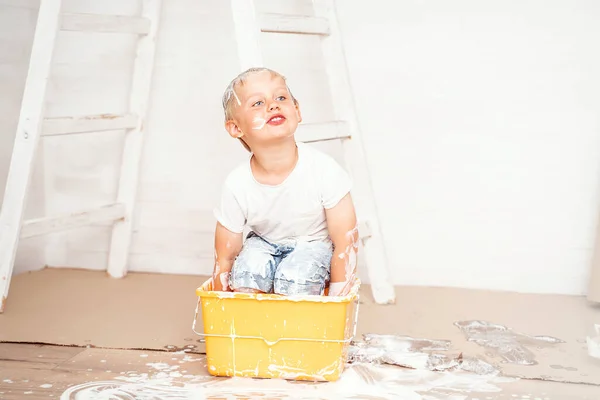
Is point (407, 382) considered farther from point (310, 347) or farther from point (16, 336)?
point (16, 336)

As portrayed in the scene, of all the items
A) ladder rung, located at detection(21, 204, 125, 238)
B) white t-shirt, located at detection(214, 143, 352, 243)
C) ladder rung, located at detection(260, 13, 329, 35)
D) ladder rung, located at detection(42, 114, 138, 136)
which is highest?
ladder rung, located at detection(260, 13, 329, 35)

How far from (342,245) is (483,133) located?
874mm

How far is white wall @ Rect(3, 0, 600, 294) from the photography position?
2.32m

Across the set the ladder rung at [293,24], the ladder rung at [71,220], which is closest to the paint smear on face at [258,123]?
the ladder rung at [293,24]

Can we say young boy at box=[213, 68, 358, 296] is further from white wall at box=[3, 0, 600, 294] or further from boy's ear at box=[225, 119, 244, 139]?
white wall at box=[3, 0, 600, 294]

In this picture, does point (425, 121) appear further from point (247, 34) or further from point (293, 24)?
point (247, 34)

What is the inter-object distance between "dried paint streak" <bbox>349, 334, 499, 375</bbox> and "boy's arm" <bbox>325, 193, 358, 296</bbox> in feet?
0.62

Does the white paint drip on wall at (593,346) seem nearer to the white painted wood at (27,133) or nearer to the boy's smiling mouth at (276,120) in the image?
the boy's smiling mouth at (276,120)

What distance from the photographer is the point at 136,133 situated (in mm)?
2473

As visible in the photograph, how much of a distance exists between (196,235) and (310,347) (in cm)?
106

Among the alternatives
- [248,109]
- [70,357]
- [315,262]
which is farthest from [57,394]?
[248,109]

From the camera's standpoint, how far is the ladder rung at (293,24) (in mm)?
1989

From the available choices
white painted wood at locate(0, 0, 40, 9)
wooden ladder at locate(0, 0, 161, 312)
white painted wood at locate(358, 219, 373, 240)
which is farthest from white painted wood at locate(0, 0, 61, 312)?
white painted wood at locate(358, 219, 373, 240)

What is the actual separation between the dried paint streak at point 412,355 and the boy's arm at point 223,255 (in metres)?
0.36
